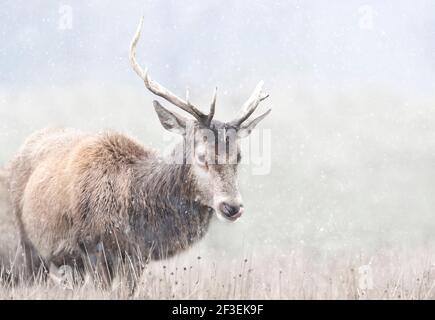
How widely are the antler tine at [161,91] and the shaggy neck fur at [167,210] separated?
0.49 m

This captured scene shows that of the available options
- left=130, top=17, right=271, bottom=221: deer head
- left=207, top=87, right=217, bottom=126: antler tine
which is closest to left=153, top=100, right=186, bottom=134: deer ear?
left=130, top=17, right=271, bottom=221: deer head

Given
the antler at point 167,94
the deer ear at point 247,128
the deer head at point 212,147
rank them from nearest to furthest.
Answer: the deer head at point 212,147, the antler at point 167,94, the deer ear at point 247,128

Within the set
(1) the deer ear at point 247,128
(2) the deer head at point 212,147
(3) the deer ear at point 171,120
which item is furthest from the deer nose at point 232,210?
(3) the deer ear at point 171,120

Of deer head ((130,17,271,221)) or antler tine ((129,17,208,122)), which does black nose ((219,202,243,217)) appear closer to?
deer head ((130,17,271,221))

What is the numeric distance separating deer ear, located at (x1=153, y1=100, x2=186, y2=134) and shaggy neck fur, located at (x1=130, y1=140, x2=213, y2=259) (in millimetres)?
339

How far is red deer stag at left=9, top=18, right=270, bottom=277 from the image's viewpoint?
6.54 m

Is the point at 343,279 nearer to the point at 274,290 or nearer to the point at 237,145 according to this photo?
the point at 274,290

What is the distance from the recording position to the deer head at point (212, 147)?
253 inches

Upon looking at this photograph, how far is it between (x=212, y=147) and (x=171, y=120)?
0.56 meters

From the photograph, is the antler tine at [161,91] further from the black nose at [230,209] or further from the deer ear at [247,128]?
the black nose at [230,209]

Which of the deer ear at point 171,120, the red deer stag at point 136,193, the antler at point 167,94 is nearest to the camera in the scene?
the red deer stag at point 136,193

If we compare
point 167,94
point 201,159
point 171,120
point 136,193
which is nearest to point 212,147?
point 201,159
